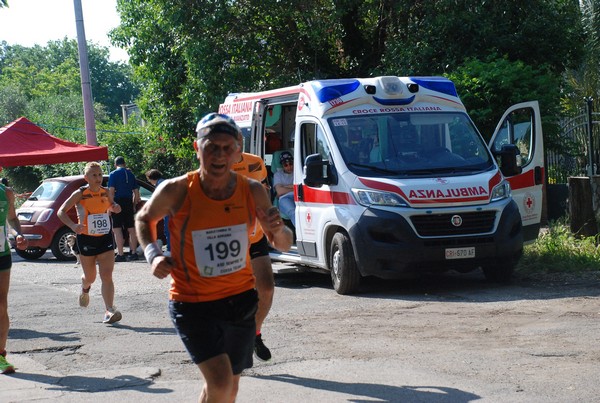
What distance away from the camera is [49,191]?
744 inches

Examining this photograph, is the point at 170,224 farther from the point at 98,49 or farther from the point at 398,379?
the point at 98,49

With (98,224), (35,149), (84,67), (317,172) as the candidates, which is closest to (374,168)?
(317,172)

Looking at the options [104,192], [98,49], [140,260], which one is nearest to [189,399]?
[104,192]

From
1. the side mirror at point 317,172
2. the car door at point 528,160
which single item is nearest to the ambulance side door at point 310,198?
the side mirror at point 317,172

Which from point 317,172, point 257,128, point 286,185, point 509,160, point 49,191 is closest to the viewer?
point 317,172

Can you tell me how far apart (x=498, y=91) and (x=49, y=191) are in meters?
8.83

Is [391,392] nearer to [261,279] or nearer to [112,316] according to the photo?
[261,279]

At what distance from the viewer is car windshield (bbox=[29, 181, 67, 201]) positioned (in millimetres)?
18688

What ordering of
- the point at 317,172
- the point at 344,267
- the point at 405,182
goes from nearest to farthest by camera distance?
1. the point at 405,182
2. the point at 344,267
3. the point at 317,172

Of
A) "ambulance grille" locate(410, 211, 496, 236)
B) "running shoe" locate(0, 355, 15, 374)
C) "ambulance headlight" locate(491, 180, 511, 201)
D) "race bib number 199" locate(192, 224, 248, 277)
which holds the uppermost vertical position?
"race bib number 199" locate(192, 224, 248, 277)

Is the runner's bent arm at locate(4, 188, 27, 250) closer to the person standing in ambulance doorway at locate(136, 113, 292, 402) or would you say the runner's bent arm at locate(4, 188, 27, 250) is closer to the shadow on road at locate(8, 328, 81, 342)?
the shadow on road at locate(8, 328, 81, 342)

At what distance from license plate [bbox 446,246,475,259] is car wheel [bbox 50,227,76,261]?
9.89m

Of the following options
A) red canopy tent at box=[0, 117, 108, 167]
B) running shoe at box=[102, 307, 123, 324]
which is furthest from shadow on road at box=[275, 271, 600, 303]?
red canopy tent at box=[0, 117, 108, 167]

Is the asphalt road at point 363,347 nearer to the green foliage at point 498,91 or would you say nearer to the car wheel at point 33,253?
the green foliage at point 498,91
